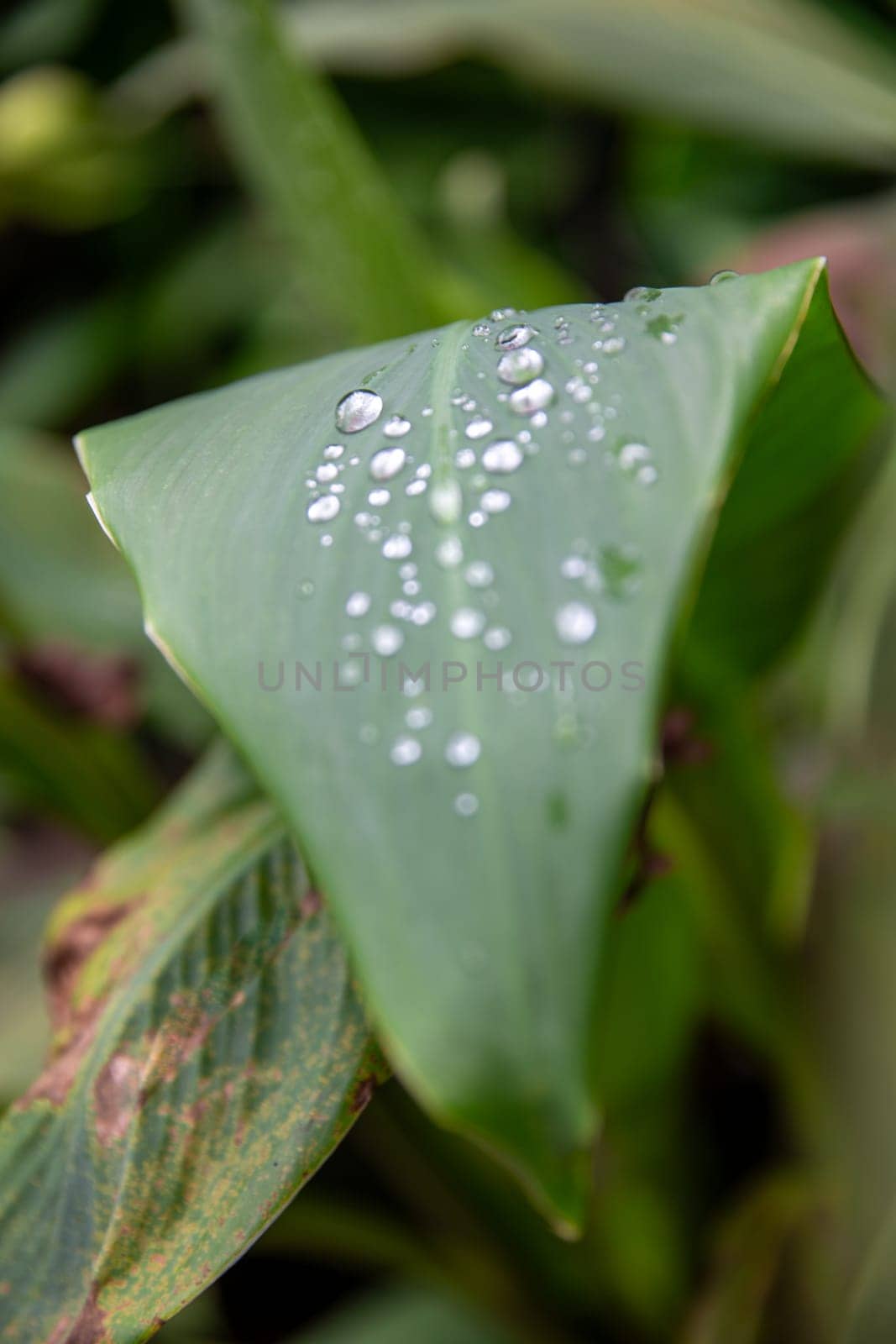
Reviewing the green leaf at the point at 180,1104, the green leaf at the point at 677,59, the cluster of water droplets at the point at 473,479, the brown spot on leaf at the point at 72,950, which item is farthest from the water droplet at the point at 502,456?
the green leaf at the point at 677,59

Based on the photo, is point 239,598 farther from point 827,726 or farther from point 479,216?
point 479,216

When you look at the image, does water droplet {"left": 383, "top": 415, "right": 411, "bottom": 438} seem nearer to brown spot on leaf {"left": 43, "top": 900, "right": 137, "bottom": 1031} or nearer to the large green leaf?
the large green leaf

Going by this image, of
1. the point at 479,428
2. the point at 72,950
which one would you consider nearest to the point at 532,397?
the point at 479,428

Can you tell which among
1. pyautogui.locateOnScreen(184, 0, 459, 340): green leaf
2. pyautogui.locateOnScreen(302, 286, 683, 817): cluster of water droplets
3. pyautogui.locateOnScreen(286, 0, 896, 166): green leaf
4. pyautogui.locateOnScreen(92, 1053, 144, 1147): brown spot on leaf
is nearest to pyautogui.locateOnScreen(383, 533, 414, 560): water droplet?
pyautogui.locateOnScreen(302, 286, 683, 817): cluster of water droplets

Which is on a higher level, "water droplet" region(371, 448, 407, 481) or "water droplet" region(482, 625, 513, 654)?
"water droplet" region(371, 448, 407, 481)

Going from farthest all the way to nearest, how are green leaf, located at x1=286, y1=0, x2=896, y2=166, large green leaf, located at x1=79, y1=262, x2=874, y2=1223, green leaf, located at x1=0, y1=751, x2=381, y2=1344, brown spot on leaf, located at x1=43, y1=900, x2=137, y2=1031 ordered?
green leaf, located at x1=286, y1=0, x2=896, y2=166 < brown spot on leaf, located at x1=43, y1=900, x2=137, y2=1031 < green leaf, located at x1=0, y1=751, x2=381, y2=1344 < large green leaf, located at x1=79, y1=262, x2=874, y2=1223

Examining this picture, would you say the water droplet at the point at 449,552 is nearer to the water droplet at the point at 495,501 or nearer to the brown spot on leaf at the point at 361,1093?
the water droplet at the point at 495,501

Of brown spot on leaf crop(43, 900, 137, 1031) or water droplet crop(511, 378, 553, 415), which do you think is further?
brown spot on leaf crop(43, 900, 137, 1031)
